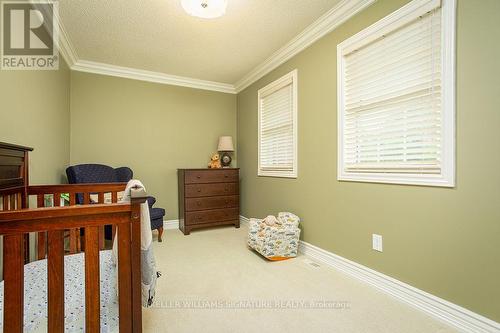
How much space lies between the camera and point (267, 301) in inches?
66.0

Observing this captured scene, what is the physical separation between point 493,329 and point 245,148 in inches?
128

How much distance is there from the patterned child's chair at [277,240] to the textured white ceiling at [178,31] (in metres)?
2.03

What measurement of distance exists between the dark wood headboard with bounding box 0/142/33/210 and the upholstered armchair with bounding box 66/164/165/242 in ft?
3.12

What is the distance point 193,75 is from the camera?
144 inches

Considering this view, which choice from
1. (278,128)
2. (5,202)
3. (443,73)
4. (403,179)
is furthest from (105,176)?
(443,73)

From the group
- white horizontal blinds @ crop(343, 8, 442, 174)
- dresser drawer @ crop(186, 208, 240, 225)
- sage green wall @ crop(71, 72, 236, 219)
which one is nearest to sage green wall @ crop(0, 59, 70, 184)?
sage green wall @ crop(71, 72, 236, 219)

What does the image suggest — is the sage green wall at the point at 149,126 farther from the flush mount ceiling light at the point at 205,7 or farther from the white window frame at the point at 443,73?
the white window frame at the point at 443,73

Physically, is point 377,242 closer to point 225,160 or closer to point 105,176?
point 225,160

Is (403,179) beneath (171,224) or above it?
above

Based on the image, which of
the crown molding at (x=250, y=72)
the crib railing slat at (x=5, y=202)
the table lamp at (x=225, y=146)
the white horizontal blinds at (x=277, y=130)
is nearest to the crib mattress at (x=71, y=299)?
the crib railing slat at (x=5, y=202)

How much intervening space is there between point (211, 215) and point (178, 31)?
2351 millimetres

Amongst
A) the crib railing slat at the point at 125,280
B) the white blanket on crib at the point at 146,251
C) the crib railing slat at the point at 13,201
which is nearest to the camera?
the crib railing slat at the point at 125,280

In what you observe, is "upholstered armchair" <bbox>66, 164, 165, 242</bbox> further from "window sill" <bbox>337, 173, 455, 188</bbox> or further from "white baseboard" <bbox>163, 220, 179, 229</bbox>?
"window sill" <bbox>337, 173, 455, 188</bbox>

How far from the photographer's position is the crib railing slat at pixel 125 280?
861mm
